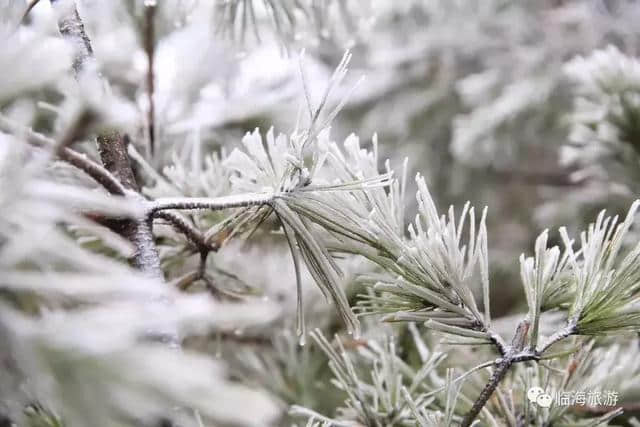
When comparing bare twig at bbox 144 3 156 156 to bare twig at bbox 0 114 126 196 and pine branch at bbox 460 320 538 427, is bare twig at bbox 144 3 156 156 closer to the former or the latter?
bare twig at bbox 0 114 126 196

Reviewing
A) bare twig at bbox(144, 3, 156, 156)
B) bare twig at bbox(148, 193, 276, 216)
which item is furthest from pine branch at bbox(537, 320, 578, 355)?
bare twig at bbox(144, 3, 156, 156)

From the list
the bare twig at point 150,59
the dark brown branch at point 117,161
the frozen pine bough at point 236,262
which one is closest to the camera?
the frozen pine bough at point 236,262

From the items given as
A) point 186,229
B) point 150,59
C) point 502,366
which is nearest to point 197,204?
point 186,229

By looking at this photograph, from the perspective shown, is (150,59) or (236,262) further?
(236,262)

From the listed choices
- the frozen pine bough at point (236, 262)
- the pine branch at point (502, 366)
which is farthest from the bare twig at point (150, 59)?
the pine branch at point (502, 366)

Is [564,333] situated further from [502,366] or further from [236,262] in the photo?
[236,262]

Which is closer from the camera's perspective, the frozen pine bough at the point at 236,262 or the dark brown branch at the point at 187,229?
the frozen pine bough at the point at 236,262

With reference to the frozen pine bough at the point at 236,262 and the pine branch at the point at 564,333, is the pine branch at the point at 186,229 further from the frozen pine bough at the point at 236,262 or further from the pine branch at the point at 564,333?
the pine branch at the point at 564,333

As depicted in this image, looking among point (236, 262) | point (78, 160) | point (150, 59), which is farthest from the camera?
point (236, 262)

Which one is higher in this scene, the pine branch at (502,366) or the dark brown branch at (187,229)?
the dark brown branch at (187,229)

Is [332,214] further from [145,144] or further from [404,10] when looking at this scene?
[404,10]
